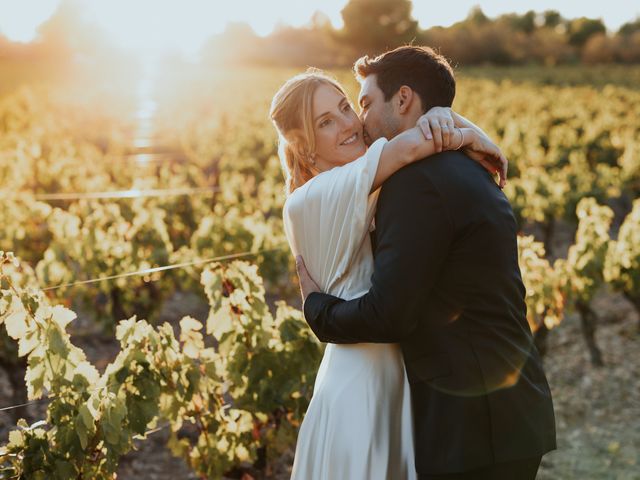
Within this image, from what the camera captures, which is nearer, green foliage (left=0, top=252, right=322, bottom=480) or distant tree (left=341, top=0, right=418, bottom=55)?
green foliage (left=0, top=252, right=322, bottom=480)

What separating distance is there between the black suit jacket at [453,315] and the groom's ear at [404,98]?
22 cm

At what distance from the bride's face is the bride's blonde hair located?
0.02 meters

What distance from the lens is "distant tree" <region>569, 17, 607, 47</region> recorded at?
3324 inches

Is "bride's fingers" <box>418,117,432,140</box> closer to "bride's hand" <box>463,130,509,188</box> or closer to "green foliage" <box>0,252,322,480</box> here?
"bride's hand" <box>463,130,509,188</box>

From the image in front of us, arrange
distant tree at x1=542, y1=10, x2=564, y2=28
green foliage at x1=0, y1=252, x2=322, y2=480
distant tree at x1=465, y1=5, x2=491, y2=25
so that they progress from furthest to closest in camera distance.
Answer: distant tree at x1=465, y1=5, x2=491, y2=25, distant tree at x1=542, y1=10, x2=564, y2=28, green foliage at x1=0, y1=252, x2=322, y2=480

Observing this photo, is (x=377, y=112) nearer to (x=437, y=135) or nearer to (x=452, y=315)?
(x=437, y=135)

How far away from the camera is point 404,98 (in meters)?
2.17

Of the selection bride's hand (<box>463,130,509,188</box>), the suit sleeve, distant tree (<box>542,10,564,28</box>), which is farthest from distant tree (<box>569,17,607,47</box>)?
the suit sleeve

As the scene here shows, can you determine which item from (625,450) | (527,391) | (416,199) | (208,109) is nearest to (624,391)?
(625,450)

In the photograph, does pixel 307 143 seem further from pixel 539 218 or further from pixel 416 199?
pixel 539 218

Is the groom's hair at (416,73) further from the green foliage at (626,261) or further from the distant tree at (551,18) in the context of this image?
the distant tree at (551,18)

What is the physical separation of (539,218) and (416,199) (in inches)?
302

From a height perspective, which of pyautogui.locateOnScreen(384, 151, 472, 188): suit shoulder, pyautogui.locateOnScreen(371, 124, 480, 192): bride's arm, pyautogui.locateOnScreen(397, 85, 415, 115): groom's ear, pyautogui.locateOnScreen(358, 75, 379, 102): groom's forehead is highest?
pyautogui.locateOnScreen(358, 75, 379, 102): groom's forehead

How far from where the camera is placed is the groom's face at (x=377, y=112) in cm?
220
